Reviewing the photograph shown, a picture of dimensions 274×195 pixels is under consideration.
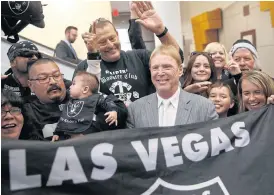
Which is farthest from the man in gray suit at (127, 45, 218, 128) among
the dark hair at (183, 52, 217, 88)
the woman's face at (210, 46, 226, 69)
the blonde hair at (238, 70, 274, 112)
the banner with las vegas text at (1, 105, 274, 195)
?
the woman's face at (210, 46, 226, 69)

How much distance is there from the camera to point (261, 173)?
204 centimetres

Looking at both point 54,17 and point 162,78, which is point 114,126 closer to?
point 162,78

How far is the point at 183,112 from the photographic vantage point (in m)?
2.14

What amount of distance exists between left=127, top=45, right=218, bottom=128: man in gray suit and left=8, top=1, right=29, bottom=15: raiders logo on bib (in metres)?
0.91

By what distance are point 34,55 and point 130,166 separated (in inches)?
51.7

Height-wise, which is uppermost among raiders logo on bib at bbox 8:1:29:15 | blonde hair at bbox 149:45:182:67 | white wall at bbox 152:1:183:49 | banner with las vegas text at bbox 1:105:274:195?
white wall at bbox 152:1:183:49

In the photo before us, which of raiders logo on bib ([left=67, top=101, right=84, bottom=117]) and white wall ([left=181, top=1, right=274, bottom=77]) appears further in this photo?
white wall ([left=181, top=1, right=274, bottom=77])

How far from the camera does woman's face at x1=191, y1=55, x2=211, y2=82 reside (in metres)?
2.93

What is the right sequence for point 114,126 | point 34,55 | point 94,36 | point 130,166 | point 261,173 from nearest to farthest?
point 130,166 → point 261,173 → point 114,126 → point 94,36 → point 34,55

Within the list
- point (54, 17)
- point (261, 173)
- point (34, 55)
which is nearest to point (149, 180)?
point (261, 173)

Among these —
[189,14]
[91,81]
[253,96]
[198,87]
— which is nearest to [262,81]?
[253,96]

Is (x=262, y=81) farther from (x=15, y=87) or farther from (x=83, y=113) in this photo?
(x=15, y=87)

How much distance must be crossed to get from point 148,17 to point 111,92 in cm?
59

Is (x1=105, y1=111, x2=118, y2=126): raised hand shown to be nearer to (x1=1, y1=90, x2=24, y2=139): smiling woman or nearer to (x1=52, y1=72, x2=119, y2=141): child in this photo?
(x1=52, y1=72, x2=119, y2=141): child
